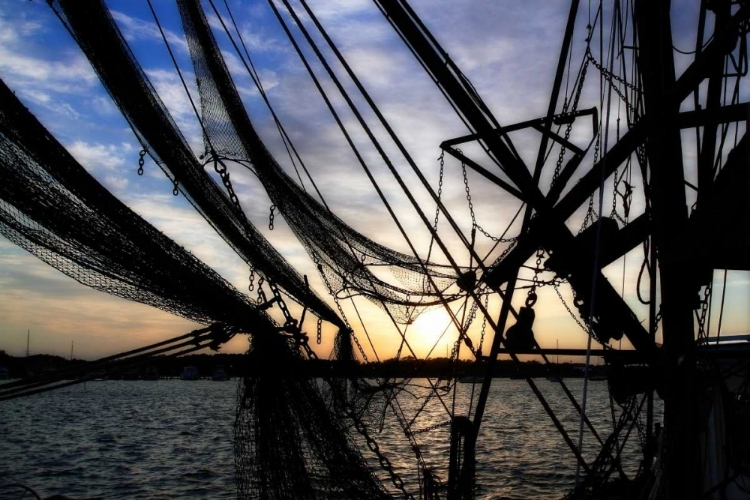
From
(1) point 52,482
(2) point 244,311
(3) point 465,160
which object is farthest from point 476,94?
(1) point 52,482

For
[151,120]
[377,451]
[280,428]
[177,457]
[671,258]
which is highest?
[151,120]

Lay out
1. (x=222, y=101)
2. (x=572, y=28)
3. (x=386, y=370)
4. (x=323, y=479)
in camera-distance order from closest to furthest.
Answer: (x=323, y=479) → (x=572, y=28) → (x=222, y=101) → (x=386, y=370)

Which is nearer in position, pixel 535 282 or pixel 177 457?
pixel 535 282

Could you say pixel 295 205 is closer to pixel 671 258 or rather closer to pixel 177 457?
pixel 671 258

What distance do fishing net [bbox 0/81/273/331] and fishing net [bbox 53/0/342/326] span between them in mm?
598

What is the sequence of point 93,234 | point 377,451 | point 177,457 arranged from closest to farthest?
1. point 93,234
2. point 377,451
3. point 177,457

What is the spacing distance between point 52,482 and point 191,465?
5.40m

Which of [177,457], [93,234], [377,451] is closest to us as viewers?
[93,234]

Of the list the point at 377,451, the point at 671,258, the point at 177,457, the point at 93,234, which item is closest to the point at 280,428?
the point at 377,451

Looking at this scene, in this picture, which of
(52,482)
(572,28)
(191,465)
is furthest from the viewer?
(191,465)

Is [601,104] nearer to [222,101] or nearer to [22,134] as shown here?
[222,101]

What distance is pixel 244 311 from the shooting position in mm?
5328

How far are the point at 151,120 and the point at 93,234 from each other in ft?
4.11

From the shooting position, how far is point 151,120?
215 inches
